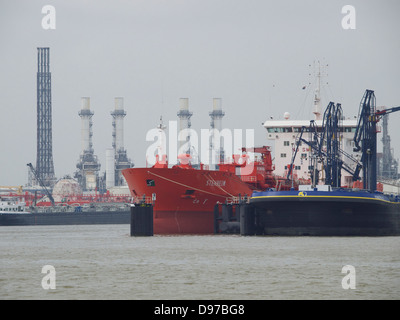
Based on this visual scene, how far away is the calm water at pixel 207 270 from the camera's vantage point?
2847cm

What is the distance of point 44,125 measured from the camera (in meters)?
174

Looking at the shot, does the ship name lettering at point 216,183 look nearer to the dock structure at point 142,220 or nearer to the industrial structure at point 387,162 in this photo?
the dock structure at point 142,220

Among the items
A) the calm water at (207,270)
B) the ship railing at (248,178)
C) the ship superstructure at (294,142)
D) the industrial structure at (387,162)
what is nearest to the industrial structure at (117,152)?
the industrial structure at (387,162)

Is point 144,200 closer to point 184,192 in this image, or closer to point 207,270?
point 184,192

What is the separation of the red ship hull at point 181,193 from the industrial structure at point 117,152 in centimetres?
9232

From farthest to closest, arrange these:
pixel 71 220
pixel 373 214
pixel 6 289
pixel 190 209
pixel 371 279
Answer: pixel 71 220 < pixel 190 209 < pixel 373 214 < pixel 371 279 < pixel 6 289

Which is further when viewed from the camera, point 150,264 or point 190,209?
point 190,209

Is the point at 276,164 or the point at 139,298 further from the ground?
the point at 276,164

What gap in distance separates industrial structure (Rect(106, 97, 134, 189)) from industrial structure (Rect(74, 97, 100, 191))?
120 inches
